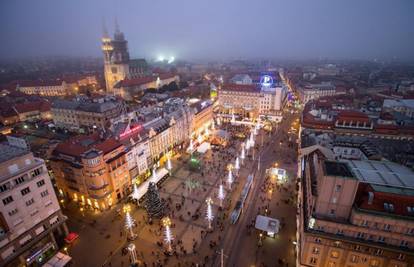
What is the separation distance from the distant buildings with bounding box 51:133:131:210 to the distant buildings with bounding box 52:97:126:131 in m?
43.6

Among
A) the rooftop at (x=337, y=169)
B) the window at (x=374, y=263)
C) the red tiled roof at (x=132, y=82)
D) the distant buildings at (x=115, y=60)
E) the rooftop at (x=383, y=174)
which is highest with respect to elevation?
the distant buildings at (x=115, y=60)

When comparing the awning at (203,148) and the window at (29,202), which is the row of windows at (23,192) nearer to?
the window at (29,202)

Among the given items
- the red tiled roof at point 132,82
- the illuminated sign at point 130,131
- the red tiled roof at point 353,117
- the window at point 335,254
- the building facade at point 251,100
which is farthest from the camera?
the red tiled roof at point 132,82

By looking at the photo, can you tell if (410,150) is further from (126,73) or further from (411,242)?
(126,73)

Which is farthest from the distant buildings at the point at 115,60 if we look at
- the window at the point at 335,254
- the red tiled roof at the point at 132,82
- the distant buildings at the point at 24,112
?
the window at the point at 335,254

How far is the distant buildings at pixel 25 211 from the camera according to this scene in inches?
1348

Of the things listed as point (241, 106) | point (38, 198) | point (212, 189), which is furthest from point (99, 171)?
point (241, 106)

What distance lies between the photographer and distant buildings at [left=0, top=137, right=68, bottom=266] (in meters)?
34.2

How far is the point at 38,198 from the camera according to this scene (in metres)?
38.9

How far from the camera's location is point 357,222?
31.7 meters

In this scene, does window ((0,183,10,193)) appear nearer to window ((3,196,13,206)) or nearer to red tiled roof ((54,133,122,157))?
window ((3,196,13,206))

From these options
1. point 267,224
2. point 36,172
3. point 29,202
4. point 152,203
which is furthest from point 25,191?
point 267,224

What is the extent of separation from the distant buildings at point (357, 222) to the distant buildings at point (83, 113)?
8780 centimetres

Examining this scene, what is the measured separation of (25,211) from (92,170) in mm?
13569
